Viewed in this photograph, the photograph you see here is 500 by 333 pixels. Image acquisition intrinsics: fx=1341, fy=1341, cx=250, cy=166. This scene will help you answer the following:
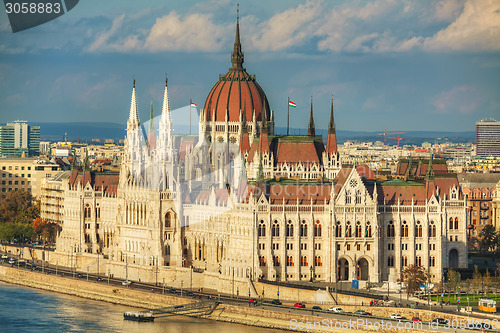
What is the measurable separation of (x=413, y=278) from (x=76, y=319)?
132 feet

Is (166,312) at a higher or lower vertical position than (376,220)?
lower

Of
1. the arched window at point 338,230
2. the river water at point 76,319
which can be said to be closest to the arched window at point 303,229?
the arched window at point 338,230

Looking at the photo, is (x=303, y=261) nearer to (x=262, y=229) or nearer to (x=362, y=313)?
(x=262, y=229)

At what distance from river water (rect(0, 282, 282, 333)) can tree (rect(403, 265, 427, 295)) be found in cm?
1953

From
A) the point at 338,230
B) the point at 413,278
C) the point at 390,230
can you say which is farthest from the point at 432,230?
the point at 413,278

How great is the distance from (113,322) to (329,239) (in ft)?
97.0

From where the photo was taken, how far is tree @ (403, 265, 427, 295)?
15750 cm

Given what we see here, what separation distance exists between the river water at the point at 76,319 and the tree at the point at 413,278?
19.5 metres

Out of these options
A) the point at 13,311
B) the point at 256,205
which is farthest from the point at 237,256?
the point at 13,311

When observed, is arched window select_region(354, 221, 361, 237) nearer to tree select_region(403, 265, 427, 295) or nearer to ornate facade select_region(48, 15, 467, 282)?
ornate facade select_region(48, 15, 467, 282)

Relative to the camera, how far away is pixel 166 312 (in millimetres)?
159000

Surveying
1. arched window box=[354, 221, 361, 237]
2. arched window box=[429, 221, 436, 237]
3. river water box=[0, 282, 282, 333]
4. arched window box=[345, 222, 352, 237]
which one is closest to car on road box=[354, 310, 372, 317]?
river water box=[0, 282, 282, 333]

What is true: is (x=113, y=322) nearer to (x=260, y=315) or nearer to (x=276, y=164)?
(x=260, y=315)

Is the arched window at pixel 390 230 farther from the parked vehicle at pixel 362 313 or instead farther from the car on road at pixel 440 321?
the car on road at pixel 440 321
